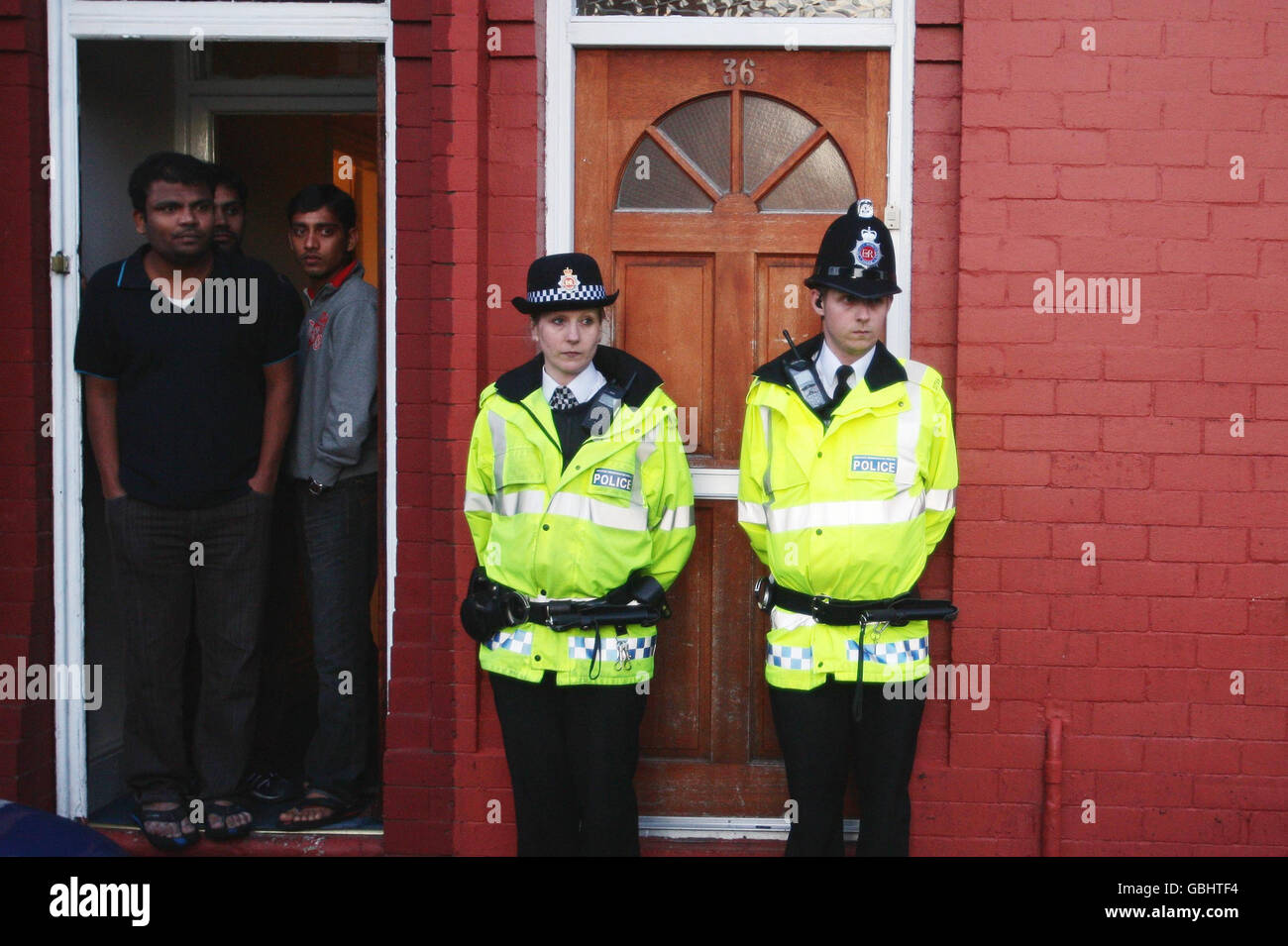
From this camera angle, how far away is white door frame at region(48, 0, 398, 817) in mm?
4562

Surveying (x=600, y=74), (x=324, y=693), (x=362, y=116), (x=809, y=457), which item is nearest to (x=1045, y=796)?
(x=809, y=457)

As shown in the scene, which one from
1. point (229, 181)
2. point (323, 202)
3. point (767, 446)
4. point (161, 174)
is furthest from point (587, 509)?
point (229, 181)

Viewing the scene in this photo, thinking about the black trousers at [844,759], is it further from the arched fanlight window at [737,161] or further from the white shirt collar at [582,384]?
the arched fanlight window at [737,161]

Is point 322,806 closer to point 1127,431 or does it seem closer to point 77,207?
point 77,207

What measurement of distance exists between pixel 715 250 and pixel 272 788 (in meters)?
2.75

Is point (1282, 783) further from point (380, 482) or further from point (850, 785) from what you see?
point (380, 482)

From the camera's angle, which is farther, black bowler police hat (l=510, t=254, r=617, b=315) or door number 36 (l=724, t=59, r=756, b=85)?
door number 36 (l=724, t=59, r=756, b=85)

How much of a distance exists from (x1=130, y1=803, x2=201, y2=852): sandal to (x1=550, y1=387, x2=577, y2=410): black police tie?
2.22m

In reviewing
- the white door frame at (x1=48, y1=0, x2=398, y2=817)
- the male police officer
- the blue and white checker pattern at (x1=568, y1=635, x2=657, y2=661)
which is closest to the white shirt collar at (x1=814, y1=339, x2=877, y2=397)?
the male police officer

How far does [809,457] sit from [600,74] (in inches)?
69.9

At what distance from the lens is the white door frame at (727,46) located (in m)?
4.40

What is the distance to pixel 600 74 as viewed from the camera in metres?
4.54

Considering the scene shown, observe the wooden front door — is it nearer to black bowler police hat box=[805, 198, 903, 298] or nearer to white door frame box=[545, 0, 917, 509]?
white door frame box=[545, 0, 917, 509]

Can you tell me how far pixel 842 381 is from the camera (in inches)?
148
